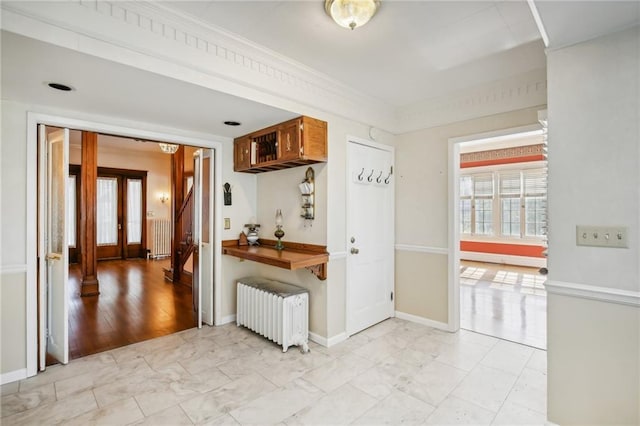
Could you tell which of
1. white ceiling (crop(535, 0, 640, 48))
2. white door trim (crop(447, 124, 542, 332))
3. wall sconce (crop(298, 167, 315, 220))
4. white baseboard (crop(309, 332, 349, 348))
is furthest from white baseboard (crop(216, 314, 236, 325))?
white ceiling (crop(535, 0, 640, 48))

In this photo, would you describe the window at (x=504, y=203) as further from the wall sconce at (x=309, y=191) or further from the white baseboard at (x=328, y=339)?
the wall sconce at (x=309, y=191)

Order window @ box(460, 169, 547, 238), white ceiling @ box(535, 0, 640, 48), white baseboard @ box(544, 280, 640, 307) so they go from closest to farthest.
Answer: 1. white ceiling @ box(535, 0, 640, 48)
2. white baseboard @ box(544, 280, 640, 307)
3. window @ box(460, 169, 547, 238)

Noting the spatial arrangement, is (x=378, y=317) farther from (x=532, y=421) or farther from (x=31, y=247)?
(x=31, y=247)

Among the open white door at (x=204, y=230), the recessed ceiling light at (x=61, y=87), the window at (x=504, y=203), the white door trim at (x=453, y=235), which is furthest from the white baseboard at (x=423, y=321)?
the window at (x=504, y=203)

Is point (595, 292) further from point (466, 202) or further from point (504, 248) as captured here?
point (466, 202)

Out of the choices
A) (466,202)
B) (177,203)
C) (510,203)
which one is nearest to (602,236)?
(177,203)

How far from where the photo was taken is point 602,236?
1.73 m

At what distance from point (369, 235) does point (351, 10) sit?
7.75 feet

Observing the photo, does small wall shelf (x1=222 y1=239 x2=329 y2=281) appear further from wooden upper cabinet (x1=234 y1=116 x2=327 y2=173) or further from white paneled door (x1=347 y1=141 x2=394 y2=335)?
wooden upper cabinet (x1=234 y1=116 x2=327 y2=173)

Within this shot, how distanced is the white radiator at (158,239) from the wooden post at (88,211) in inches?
145

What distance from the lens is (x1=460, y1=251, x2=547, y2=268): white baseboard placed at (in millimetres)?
7056

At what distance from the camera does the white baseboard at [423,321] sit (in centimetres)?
360

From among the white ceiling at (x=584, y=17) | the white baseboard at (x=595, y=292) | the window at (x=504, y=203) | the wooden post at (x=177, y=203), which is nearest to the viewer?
the white ceiling at (x=584, y=17)

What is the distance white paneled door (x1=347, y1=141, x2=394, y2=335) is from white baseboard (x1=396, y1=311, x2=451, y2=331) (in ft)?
0.51
